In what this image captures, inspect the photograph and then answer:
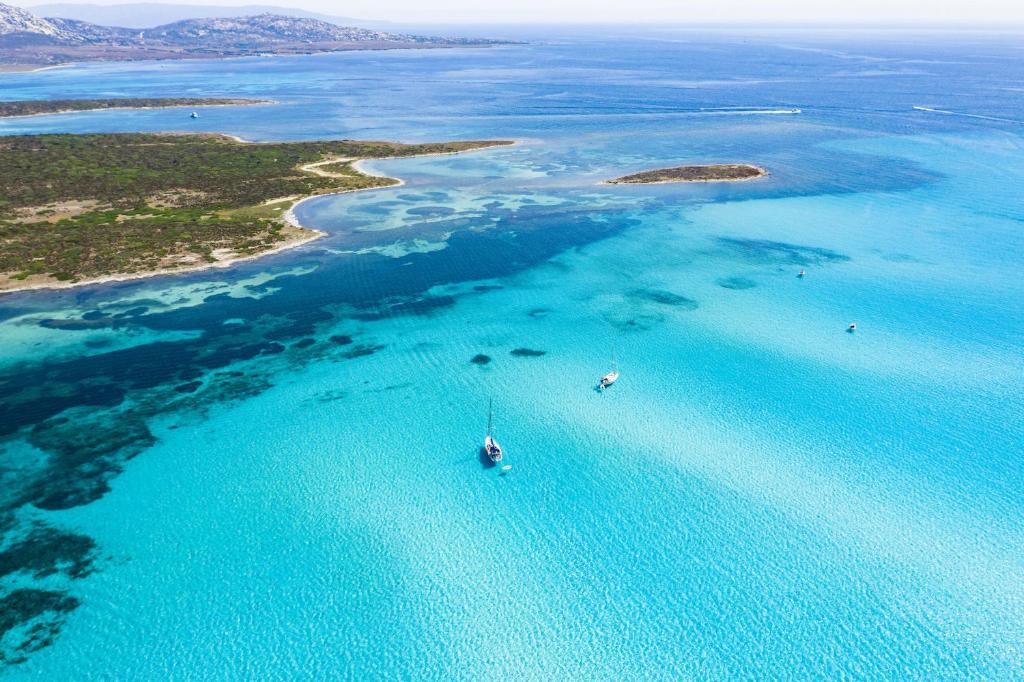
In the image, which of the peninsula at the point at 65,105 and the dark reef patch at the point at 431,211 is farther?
the peninsula at the point at 65,105

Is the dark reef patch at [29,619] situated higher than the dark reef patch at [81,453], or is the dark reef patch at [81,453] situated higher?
the dark reef patch at [81,453]

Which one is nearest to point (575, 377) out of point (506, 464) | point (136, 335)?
point (506, 464)

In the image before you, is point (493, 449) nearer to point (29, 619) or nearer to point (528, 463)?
point (528, 463)

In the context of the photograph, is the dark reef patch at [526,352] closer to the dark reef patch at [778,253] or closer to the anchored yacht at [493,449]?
the anchored yacht at [493,449]

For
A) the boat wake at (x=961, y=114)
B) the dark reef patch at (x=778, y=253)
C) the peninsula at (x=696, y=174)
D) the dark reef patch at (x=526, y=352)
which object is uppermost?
the boat wake at (x=961, y=114)

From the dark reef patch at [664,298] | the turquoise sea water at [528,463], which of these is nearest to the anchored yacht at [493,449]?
the turquoise sea water at [528,463]

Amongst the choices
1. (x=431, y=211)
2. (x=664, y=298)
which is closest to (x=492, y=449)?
(x=664, y=298)

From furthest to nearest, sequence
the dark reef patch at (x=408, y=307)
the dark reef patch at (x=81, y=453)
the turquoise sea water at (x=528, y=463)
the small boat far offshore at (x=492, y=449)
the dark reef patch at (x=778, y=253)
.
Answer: the dark reef patch at (x=778, y=253)
the dark reef patch at (x=408, y=307)
the small boat far offshore at (x=492, y=449)
the dark reef patch at (x=81, y=453)
the turquoise sea water at (x=528, y=463)

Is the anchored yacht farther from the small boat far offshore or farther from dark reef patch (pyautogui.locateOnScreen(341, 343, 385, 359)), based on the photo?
dark reef patch (pyautogui.locateOnScreen(341, 343, 385, 359))
